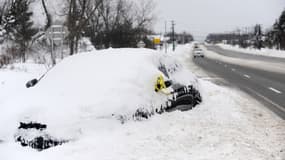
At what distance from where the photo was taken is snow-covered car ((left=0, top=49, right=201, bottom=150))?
224 inches

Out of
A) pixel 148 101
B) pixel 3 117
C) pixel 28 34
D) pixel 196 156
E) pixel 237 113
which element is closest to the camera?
pixel 196 156

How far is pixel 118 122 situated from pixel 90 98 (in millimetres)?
628

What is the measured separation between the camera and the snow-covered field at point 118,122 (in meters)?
5.36

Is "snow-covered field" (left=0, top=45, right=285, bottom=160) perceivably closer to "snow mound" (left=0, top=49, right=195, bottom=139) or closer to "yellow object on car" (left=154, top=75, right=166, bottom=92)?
Answer: "snow mound" (left=0, top=49, right=195, bottom=139)

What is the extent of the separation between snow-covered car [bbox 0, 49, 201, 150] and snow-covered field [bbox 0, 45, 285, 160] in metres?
0.02

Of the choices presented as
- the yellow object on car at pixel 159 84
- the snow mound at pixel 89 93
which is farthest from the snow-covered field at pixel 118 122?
the yellow object on car at pixel 159 84

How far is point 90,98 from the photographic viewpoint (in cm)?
620

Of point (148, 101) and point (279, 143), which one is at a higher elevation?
point (148, 101)

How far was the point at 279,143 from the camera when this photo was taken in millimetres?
5969

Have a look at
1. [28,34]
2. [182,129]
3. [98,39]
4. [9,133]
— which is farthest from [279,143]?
[28,34]

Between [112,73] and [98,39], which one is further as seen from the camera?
[98,39]

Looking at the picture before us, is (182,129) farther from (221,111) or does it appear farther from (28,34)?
(28,34)

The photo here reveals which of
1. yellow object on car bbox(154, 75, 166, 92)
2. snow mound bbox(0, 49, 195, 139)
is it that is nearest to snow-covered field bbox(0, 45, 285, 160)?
snow mound bbox(0, 49, 195, 139)

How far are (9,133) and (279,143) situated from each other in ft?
14.3
